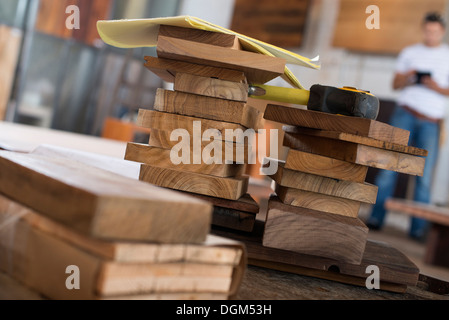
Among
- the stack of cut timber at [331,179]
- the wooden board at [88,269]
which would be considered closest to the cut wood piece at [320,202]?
the stack of cut timber at [331,179]

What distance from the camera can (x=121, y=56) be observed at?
24.7 ft

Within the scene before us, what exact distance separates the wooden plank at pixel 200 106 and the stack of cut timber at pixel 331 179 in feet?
0.27

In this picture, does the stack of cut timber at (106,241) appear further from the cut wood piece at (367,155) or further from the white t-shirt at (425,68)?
the white t-shirt at (425,68)

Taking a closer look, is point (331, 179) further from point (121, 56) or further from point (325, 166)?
point (121, 56)

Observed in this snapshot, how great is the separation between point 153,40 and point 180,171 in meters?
0.37

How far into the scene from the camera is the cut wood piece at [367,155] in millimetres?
1043

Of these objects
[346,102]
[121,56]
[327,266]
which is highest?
[121,56]

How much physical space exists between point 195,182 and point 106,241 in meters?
0.48

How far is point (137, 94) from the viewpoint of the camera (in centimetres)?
744

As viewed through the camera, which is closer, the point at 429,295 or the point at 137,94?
the point at 429,295

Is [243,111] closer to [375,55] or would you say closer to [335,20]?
[375,55]

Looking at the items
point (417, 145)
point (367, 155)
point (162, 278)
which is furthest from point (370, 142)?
point (417, 145)

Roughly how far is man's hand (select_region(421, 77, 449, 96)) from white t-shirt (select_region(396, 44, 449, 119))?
31mm
